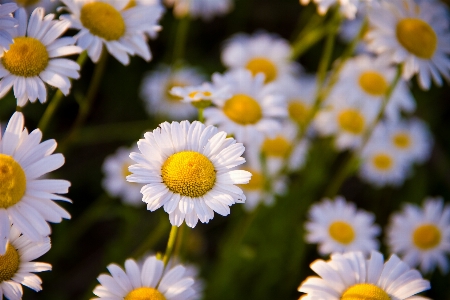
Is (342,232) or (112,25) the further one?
(342,232)

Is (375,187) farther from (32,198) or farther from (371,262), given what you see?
(32,198)

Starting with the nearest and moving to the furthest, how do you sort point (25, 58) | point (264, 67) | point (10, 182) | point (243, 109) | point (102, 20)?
point (10, 182) < point (25, 58) < point (102, 20) < point (243, 109) < point (264, 67)

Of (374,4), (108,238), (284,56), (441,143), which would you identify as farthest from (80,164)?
(441,143)

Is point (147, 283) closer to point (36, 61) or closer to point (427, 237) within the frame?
point (36, 61)

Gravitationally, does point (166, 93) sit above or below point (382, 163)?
below

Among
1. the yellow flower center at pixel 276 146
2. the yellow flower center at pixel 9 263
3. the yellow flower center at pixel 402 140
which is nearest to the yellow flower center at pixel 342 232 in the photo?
the yellow flower center at pixel 276 146

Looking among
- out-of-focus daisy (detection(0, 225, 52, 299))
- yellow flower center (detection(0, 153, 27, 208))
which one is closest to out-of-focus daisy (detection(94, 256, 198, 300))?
out-of-focus daisy (detection(0, 225, 52, 299))

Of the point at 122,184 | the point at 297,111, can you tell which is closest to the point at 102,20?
the point at 122,184
